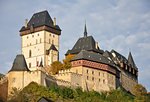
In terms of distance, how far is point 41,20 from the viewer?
8725cm

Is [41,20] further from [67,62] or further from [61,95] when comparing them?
[61,95]

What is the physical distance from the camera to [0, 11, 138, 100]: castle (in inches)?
2758

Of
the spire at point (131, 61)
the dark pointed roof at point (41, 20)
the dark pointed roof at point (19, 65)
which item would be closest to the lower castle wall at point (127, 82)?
the spire at point (131, 61)

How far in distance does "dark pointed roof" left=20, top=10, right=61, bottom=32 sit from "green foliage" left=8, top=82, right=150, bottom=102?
56.6 feet

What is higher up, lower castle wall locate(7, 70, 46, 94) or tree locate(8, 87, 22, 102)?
lower castle wall locate(7, 70, 46, 94)

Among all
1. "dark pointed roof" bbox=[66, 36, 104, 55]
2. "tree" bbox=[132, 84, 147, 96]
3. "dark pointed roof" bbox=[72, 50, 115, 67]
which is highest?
"dark pointed roof" bbox=[66, 36, 104, 55]

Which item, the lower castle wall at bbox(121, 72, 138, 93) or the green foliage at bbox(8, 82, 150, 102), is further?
the lower castle wall at bbox(121, 72, 138, 93)

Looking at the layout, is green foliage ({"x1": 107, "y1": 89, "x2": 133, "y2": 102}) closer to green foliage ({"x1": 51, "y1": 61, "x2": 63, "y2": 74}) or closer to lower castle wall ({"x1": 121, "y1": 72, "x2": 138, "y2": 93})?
green foliage ({"x1": 51, "y1": 61, "x2": 63, "y2": 74})

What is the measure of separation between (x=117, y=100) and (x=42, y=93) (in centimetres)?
1139

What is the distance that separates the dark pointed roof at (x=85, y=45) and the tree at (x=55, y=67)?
16.4ft

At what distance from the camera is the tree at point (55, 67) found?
78137 mm

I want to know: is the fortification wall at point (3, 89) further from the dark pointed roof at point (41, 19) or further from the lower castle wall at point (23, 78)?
the dark pointed roof at point (41, 19)

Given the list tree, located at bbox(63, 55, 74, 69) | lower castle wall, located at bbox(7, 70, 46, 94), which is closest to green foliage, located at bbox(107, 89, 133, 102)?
tree, located at bbox(63, 55, 74, 69)

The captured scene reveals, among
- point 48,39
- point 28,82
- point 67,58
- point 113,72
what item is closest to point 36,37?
point 48,39
